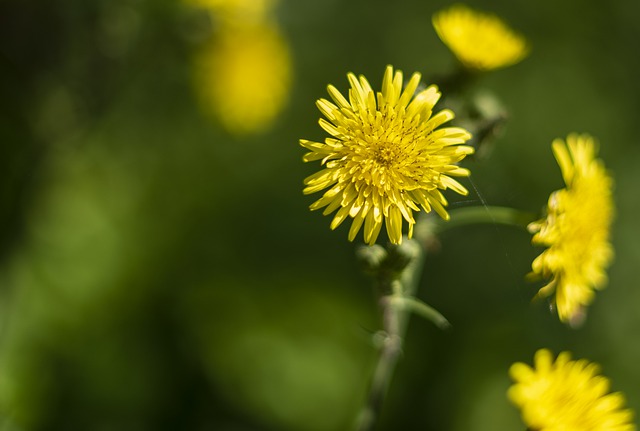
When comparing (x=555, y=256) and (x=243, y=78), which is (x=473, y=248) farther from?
(x=555, y=256)

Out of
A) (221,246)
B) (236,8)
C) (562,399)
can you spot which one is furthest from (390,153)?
(236,8)

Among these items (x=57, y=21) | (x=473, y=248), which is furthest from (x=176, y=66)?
(x=473, y=248)

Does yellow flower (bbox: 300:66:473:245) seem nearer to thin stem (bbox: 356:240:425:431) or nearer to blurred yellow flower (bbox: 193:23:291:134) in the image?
thin stem (bbox: 356:240:425:431)

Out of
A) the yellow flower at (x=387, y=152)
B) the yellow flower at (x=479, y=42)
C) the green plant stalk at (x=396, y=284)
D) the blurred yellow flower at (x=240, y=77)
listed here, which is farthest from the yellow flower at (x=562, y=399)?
the blurred yellow flower at (x=240, y=77)

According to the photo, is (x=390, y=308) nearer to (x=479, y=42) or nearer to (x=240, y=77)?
(x=479, y=42)

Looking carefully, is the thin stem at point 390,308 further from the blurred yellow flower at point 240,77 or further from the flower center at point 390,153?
the blurred yellow flower at point 240,77

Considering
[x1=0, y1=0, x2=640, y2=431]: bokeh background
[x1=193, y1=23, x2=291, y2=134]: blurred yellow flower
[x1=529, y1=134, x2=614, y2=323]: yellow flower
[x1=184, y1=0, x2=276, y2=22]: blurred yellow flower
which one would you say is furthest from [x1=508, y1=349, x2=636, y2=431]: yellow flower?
[x1=184, y1=0, x2=276, y2=22]: blurred yellow flower
